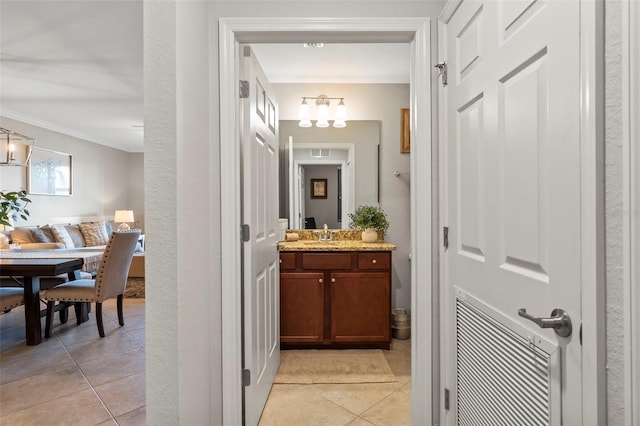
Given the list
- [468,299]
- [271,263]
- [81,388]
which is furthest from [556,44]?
[81,388]

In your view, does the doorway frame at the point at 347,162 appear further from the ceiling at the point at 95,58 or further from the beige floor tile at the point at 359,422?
the beige floor tile at the point at 359,422

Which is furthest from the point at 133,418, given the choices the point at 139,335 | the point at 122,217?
the point at 122,217

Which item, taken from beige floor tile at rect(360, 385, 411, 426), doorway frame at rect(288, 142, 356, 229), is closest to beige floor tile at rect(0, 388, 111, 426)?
beige floor tile at rect(360, 385, 411, 426)

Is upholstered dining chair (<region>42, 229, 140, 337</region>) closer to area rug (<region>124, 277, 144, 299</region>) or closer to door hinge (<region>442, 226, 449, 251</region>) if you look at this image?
area rug (<region>124, 277, 144, 299</region>)

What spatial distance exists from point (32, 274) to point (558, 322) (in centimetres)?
358

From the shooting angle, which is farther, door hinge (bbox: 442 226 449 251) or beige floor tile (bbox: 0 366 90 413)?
beige floor tile (bbox: 0 366 90 413)

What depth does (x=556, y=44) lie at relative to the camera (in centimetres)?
84

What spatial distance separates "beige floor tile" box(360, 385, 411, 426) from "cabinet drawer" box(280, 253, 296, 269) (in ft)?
3.83

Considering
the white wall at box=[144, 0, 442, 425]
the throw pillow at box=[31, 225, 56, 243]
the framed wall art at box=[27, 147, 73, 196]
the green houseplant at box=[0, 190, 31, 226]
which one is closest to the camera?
the white wall at box=[144, 0, 442, 425]

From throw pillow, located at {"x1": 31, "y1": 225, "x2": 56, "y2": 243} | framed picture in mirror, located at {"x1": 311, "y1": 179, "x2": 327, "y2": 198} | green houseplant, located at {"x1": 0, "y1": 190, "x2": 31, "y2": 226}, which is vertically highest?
framed picture in mirror, located at {"x1": 311, "y1": 179, "x2": 327, "y2": 198}

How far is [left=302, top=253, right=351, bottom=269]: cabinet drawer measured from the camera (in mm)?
2812

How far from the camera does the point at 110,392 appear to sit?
227 cm

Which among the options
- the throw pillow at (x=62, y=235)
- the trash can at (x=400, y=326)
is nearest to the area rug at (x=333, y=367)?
the trash can at (x=400, y=326)

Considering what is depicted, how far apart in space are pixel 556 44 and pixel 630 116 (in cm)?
28
